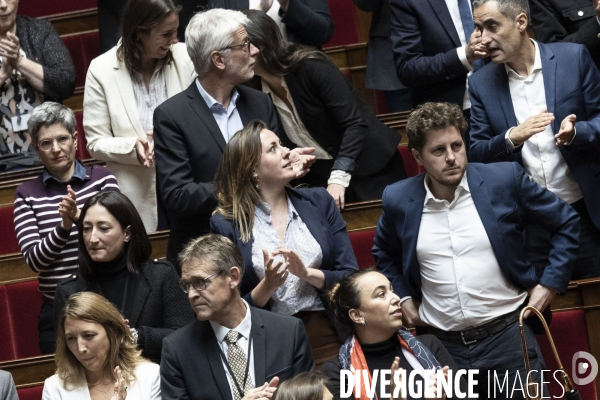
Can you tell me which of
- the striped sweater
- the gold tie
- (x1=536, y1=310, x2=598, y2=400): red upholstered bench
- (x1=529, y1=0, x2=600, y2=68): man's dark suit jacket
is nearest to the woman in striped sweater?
the striped sweater

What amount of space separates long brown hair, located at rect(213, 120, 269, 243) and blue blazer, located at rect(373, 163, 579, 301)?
1.03ft

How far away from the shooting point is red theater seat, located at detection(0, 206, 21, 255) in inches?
138

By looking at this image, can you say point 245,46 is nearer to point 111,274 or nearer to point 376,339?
point 111,274

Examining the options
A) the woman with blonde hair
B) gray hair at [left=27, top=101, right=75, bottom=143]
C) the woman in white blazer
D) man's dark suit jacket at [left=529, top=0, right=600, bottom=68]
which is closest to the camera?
the woman with blonde hair

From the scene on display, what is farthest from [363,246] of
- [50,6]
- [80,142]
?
[50,6]

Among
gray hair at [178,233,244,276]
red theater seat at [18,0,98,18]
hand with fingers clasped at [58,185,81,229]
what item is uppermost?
red theater seat at [18,0,98,18]

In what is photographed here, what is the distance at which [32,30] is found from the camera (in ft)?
11.4

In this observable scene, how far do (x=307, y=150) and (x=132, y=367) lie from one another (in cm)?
64

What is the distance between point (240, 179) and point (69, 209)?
0.45 metres

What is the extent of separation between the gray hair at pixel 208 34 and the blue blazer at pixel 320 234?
1.42 ft

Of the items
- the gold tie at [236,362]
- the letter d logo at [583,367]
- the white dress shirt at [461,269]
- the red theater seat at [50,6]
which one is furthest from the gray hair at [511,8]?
the red theater seat at [50,6]

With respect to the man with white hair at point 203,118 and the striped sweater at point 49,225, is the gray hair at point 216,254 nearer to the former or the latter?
the man with white hair at point 203,118

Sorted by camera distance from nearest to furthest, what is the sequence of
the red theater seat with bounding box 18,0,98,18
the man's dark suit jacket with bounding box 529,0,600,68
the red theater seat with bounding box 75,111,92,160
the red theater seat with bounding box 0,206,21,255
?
the man's dark suit jacket with bounding box 529,0,600,68, the red theater seat with bounding box 0,206,21,255, the red theater seat with bounding box 75,111,92,160, the red theater seat with bounding box 18,0,98,18

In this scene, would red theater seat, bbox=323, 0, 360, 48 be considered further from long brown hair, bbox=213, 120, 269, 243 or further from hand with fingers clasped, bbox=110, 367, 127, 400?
hand with fingers clasped, bbox=110, 367, 127, 400
